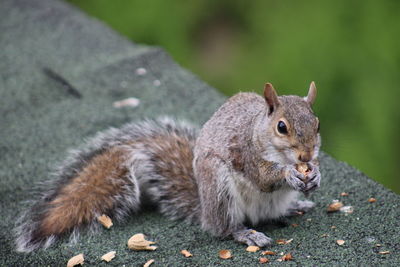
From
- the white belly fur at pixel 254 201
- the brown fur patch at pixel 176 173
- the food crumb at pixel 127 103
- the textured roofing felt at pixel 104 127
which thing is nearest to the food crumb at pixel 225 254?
the textured roofing felt at pixel 104 127

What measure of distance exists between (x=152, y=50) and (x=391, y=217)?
6.52 feet

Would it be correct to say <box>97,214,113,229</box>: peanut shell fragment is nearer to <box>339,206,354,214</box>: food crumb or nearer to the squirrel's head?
the squirrel's head

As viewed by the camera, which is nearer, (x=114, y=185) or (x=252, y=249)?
(x=252, y=249)

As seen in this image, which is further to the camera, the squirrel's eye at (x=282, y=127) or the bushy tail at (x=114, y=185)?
the bushy tail at (x=114, y=185)

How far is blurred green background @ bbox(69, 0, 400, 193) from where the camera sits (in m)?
3.69

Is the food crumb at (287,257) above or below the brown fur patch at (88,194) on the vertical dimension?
above

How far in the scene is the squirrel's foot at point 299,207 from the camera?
85.6 inches

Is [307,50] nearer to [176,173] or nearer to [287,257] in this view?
[176,173]

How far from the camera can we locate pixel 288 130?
1793 millimetres

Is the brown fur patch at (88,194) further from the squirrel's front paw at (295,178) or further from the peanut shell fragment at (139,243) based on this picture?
the squirrel's front paw at (295,178)

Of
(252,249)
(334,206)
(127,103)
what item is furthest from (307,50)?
(252,249)

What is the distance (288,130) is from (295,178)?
0.17 m

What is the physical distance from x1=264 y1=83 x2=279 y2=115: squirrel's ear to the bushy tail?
45 centimetres

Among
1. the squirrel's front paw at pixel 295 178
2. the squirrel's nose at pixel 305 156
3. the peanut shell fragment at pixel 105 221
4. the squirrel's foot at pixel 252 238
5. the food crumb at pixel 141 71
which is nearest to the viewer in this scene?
the squirrel's nose at pixel 305 156
